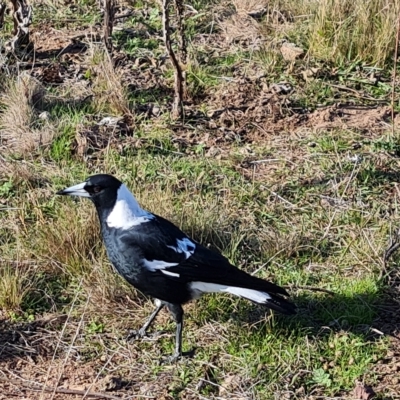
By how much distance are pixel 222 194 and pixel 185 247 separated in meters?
1.01

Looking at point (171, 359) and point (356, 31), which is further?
point (356, 31)

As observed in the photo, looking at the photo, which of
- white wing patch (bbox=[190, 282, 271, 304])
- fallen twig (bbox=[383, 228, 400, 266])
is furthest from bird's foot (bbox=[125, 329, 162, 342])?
fallen twig (bbox=[383, 228, 400, 266])

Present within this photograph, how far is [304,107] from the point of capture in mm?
5230

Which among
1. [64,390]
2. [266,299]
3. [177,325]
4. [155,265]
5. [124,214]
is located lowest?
[64,390]

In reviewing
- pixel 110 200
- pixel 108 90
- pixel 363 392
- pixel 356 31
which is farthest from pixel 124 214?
pixel 356 31

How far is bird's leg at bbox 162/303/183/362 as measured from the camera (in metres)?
3.48

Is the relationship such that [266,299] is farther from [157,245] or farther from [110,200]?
[110,200]

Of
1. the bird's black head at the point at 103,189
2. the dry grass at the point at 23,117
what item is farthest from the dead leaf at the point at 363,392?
the dry grass at the point at 23,117

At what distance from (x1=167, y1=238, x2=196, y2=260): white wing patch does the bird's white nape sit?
0.55ft

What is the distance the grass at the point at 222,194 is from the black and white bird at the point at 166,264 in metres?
0.21

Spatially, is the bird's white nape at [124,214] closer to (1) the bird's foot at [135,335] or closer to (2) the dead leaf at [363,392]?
(1) the bird's foot at [135,335]

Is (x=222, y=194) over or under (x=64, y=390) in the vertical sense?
over

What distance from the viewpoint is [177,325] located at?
3.52 meters

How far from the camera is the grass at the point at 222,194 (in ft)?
11.5
